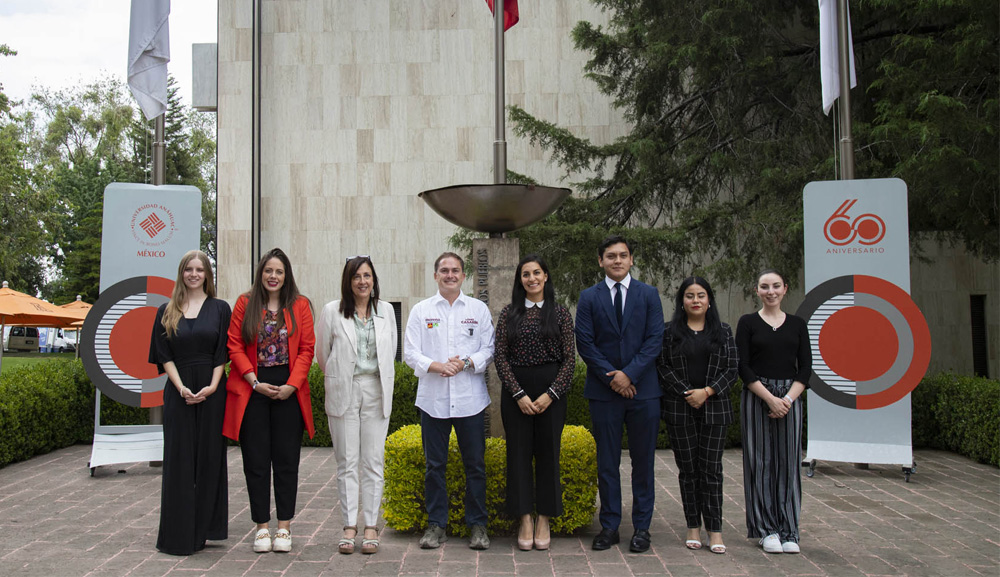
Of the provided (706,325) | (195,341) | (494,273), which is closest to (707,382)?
(706,325)

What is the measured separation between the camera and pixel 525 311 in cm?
521

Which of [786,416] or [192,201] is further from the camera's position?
[192,201]

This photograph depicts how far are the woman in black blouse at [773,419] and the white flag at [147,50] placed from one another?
6.69 metres

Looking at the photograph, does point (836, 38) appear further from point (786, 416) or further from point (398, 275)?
point (398, 275)

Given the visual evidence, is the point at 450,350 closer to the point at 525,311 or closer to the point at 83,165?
the point at 525,311

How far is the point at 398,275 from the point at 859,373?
860 cm

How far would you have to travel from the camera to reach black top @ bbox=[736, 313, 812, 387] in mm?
5312

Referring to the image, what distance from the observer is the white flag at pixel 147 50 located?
330 inches

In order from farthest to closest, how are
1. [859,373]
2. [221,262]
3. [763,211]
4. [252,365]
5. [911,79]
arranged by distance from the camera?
1. [221,262]
2. [763,211]
3. [911,79]
4. [859,373]
5. [252,365]

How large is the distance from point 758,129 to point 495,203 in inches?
305

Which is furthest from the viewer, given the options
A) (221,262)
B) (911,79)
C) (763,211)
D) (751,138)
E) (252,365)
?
(221,262)

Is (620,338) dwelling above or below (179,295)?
below

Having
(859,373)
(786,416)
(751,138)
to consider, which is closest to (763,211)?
(751,138)

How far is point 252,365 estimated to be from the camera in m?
5.11
